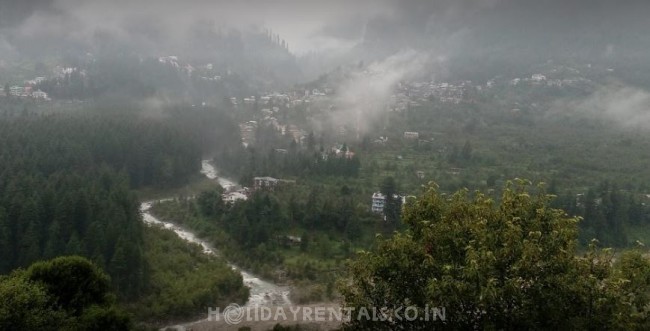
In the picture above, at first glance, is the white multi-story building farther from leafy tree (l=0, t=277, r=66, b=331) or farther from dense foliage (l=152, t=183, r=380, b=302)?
leafy tree (l=0, t=277, r=66, b=331)

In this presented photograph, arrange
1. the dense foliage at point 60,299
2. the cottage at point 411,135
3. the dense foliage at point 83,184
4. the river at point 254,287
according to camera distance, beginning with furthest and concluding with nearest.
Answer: the cottage at point 411,135
the river at point 254,287
the dense foliage at point 83,184
the dense foliage at point 60,299

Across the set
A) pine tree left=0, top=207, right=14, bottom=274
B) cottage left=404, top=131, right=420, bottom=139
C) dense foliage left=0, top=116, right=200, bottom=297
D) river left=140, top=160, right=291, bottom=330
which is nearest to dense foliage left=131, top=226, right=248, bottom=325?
river left=140, top=160, right=291, bottom=330

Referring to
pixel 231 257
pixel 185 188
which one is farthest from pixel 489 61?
pixel 231 257

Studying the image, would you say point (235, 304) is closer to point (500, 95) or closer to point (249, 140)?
point (249, 140)

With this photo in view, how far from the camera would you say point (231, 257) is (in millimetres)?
39688

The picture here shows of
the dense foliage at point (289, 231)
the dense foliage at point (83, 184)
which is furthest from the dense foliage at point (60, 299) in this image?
the dense foliage at point (289, 231)

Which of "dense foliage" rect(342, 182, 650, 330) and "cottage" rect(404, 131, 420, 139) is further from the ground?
"cottage" rect(404, 131, 420, 139)

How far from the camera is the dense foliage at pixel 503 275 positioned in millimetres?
9875

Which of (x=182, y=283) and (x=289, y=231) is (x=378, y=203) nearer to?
(x=289, y=231)

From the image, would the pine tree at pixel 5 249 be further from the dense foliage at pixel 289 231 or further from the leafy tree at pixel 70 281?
the dense foliage at pixel 289 231

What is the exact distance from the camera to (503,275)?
1031 cm

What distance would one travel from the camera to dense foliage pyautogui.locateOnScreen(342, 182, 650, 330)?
988cm

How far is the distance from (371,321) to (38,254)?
89.8 ft

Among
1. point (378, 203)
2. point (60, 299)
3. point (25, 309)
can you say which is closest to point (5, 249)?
point (60, 299)
